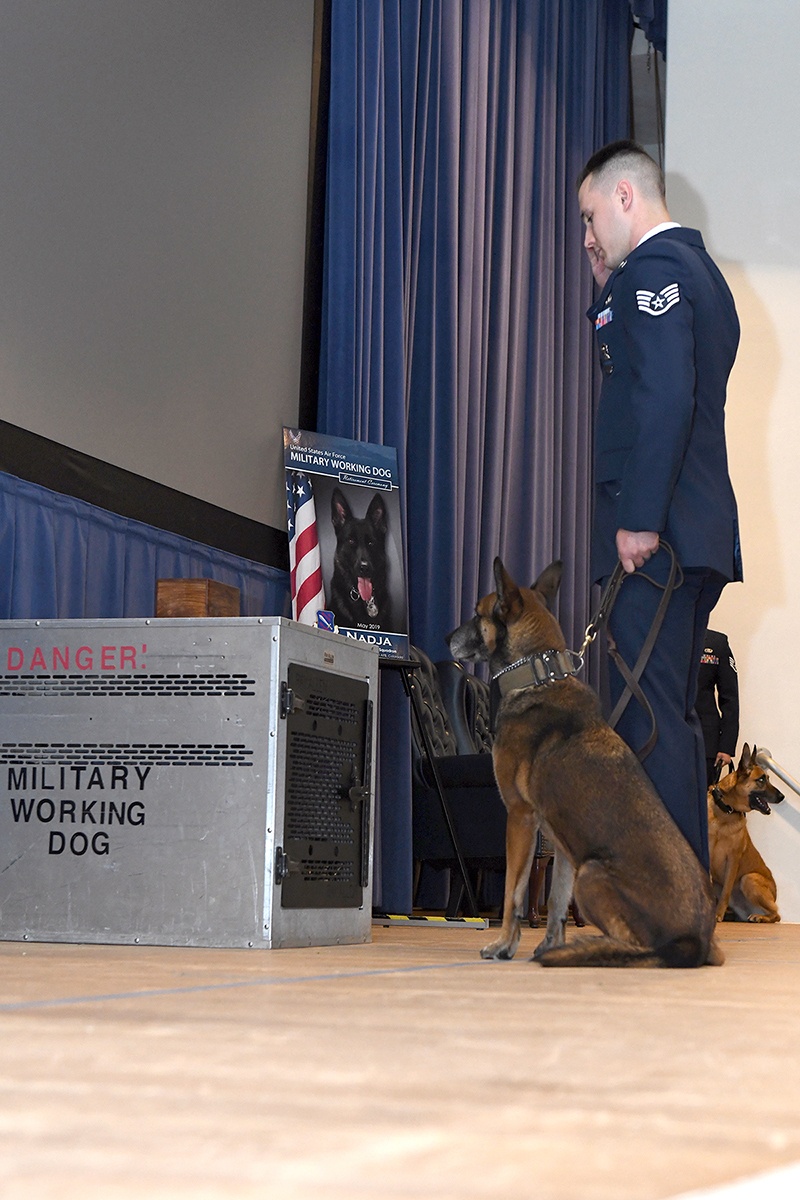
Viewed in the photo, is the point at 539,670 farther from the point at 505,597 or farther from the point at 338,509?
the point at 338,509

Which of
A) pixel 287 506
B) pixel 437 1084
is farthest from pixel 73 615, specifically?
pixel 437 1084

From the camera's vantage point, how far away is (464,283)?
5.68 metres

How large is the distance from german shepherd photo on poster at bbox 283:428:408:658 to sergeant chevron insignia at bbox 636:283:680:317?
2065 millimetres

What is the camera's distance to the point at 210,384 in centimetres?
441

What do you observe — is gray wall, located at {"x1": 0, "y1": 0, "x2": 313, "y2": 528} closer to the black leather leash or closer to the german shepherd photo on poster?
the german shepherd photo on poster

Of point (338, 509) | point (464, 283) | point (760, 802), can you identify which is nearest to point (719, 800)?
point (760, 802)

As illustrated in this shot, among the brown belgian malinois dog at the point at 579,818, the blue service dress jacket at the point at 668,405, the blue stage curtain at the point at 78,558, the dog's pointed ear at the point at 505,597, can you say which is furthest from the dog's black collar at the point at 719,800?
the dog's pointed ear at the point at 505,597

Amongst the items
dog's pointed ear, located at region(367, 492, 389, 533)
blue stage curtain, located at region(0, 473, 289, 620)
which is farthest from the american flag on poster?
blue stage curtain, located at region(0, 473, 289, 620)

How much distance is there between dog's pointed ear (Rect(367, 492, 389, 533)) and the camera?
16.1 feet

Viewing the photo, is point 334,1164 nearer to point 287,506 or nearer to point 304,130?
point 287,506

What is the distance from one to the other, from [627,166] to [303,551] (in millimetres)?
2031

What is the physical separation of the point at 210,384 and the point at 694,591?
2163mm

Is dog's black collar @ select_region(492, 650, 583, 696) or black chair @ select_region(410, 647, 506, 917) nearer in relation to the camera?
dog's black collar @ select_region(492, 650, 583, 696)

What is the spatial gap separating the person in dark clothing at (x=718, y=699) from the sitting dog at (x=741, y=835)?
0.66 ft
